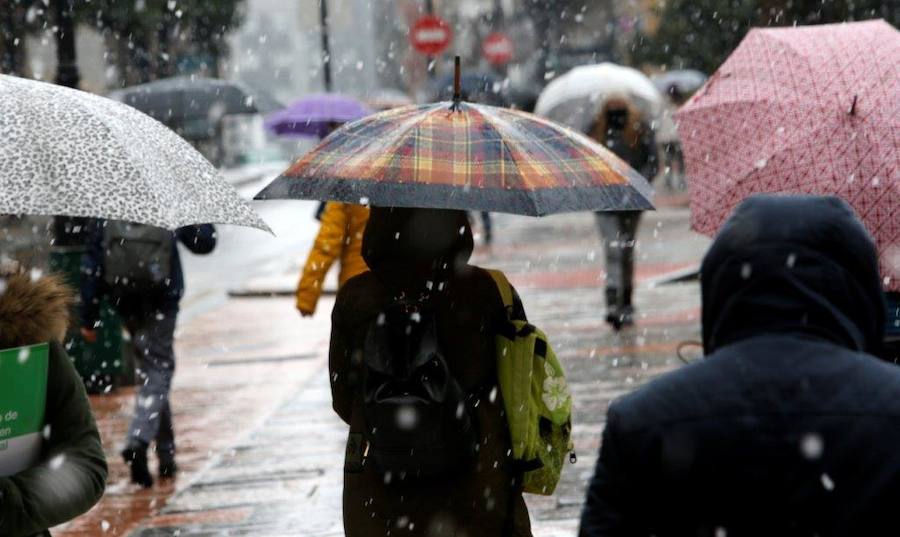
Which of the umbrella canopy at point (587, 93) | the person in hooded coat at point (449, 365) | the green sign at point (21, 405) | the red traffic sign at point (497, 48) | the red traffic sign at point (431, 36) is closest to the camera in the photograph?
the green sign at point (21, 405)

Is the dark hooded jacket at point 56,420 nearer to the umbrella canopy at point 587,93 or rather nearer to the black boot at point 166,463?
the black boot at point 166,463

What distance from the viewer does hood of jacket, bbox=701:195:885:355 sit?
2.43 meters

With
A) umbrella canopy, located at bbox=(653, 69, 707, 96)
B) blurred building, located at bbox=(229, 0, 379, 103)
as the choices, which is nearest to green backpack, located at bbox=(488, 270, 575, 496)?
umbrella canopy, located at bbox=(653, 69, 707, 96)

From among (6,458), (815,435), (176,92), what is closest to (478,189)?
(6,458)

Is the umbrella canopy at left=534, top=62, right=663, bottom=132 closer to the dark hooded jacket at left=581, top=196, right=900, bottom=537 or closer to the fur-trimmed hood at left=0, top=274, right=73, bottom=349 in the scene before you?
the fur-trimmed hood at left=0, top=274, right=73, bottom=349

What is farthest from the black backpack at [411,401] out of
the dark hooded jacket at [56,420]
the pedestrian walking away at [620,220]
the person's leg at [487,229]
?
the person's leg at [487,229]

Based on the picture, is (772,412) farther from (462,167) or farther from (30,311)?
(462,167)

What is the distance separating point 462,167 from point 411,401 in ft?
2.50

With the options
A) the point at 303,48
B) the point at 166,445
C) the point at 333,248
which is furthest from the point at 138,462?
the point at 303,48

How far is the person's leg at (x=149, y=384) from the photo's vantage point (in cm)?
756

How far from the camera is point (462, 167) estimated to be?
4262 millimetres

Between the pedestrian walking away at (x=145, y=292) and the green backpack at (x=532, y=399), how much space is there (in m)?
3.51

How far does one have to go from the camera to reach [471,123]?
4.45 m

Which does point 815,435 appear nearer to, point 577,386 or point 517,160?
point 517,160
